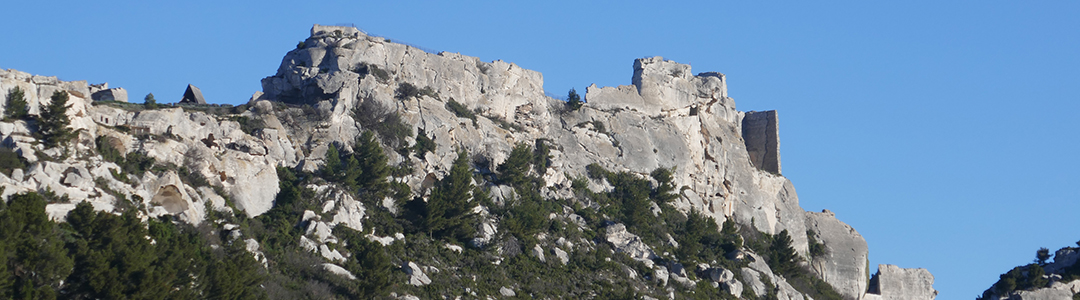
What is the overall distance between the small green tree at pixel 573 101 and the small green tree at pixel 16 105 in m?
32.1

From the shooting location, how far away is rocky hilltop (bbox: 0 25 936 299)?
4762 centimetres

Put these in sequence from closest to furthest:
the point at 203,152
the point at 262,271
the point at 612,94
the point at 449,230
Result: the point at 262,271
the point at 203,152
the point at 449,230
the point at 612,94

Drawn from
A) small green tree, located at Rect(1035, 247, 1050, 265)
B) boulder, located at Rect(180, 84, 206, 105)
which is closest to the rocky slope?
small green tree, located at Rect(1035, 247, 1050, 265)

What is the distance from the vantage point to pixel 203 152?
5084 centimetres

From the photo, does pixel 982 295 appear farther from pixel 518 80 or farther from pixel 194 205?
pixel 194 205

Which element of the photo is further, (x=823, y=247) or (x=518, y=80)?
(x=823, y=247)

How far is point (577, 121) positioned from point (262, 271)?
28456 millimetres

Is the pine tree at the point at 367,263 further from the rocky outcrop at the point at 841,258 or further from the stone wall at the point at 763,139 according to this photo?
the stone wall at the point at 763,139

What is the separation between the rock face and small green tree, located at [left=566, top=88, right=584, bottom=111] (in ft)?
66.5

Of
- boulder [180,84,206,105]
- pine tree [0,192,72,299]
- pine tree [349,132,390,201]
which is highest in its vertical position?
boulder [180,84,206,105]

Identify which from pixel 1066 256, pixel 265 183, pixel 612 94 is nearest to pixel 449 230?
pixel 265 183

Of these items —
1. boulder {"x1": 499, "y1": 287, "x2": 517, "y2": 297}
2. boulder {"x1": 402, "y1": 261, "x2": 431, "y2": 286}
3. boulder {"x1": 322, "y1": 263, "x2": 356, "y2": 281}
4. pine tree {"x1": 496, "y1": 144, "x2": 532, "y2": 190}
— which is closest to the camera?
boulder {"x1": 322, "y1": 263, "x2": 356, "y2": 281}

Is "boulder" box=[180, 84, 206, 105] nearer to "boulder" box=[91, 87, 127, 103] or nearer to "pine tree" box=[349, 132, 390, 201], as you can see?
"boulder" box=[91, 87, 127, 103]

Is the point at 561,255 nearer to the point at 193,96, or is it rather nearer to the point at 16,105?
the point at 193,96
